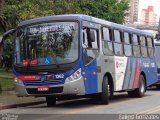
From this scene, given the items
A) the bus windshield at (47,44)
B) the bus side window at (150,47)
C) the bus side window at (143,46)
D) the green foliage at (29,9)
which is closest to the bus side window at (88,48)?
the bus windshield at (47,44)

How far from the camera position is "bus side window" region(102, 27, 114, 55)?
16758 mm

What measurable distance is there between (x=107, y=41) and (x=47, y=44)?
9.01 ft

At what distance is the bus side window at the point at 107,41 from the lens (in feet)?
55.0

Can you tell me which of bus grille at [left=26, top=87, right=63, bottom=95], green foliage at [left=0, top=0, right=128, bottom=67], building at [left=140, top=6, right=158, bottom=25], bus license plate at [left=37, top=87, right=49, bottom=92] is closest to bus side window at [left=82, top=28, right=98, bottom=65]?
bus grille at [left=26, top=87, right=63, bottom=95]

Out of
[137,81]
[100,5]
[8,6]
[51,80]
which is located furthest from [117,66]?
[100,5]

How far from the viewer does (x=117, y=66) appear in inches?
703

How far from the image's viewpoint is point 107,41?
17.0 metres

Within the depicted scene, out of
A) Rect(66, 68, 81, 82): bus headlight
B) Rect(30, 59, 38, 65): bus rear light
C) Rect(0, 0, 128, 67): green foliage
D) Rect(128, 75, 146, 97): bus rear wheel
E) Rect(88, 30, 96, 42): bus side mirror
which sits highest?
Rect(0, 0, 128, 67): green foliage

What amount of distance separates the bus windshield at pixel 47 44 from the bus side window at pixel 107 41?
197 cm

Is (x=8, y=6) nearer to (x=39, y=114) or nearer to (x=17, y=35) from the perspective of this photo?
(x=17, y=35)

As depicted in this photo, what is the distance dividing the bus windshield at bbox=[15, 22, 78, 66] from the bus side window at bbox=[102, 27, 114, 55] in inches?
77.8

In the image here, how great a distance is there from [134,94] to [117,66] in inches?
134

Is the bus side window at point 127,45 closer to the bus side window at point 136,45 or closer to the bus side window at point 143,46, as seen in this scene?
the bus side window at point 136,45

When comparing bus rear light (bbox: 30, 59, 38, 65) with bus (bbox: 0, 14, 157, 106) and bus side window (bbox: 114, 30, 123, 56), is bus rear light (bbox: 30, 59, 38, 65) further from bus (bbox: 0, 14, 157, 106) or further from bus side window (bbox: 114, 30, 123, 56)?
bus side window (bbox: 114, 30, 123, 56)
